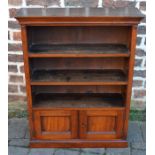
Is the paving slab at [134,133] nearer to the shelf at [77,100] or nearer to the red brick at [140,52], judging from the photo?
the shelf at [77,100]

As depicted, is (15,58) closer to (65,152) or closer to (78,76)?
(78,76)

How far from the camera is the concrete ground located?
2.26 meters

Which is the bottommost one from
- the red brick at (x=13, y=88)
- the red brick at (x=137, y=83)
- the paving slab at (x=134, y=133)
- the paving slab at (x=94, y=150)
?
the paving slab at (x=94, y=150)

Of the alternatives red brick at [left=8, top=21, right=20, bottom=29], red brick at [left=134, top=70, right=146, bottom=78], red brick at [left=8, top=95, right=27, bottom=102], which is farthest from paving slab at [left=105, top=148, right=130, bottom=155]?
red brick at [left=8, top=21, right=20, bottom=29]

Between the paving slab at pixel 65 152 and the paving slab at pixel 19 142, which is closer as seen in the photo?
the paving slab at pixel 65 152

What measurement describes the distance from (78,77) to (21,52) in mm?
627

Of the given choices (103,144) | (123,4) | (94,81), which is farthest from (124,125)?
(123,4)

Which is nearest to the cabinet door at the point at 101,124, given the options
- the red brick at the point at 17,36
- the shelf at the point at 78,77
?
the shelf at the point at 78,77

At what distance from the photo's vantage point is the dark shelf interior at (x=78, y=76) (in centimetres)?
213

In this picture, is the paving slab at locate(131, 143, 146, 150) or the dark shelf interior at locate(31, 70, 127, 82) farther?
the paving slab at locate(131, 143, 146, 150)

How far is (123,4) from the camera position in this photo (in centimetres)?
225

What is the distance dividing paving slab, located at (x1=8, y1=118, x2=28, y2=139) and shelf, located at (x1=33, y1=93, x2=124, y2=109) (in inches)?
16.6

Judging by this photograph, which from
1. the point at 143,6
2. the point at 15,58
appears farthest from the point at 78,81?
the point at 143,6

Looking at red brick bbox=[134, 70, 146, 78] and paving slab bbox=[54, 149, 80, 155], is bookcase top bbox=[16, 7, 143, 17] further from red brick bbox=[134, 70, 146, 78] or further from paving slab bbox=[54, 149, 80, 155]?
paving slab bbox=[54, 149, 80, 155]
